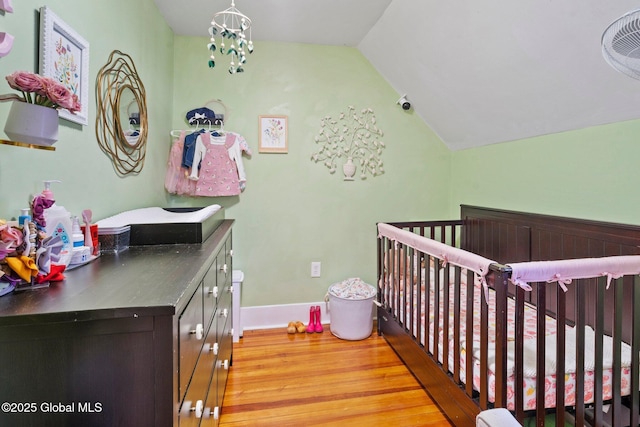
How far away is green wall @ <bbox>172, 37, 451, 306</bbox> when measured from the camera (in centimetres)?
248

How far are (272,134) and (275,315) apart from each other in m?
1.43

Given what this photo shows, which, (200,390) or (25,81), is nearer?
(25,81)

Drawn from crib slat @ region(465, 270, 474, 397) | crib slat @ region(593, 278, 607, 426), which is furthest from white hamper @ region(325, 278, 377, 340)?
crib slat @ region(593, 278, 607, 426)

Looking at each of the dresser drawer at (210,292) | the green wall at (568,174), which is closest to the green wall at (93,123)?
the dresser drawer at (210,292)

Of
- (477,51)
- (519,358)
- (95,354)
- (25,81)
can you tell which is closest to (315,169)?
(477,51)

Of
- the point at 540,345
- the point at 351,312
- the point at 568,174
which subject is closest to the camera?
the point at 540,345

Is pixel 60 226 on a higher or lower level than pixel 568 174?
lower

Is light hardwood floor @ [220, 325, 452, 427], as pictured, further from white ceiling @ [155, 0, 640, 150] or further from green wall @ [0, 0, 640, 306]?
white ceiling @ [155, 0, 640, 150]

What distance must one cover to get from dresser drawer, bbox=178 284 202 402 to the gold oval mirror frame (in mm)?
863

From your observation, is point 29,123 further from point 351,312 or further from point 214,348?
point 351,312

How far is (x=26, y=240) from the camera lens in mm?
754

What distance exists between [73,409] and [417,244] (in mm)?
1533

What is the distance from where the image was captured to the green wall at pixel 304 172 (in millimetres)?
2479

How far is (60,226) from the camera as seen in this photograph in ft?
2.99
